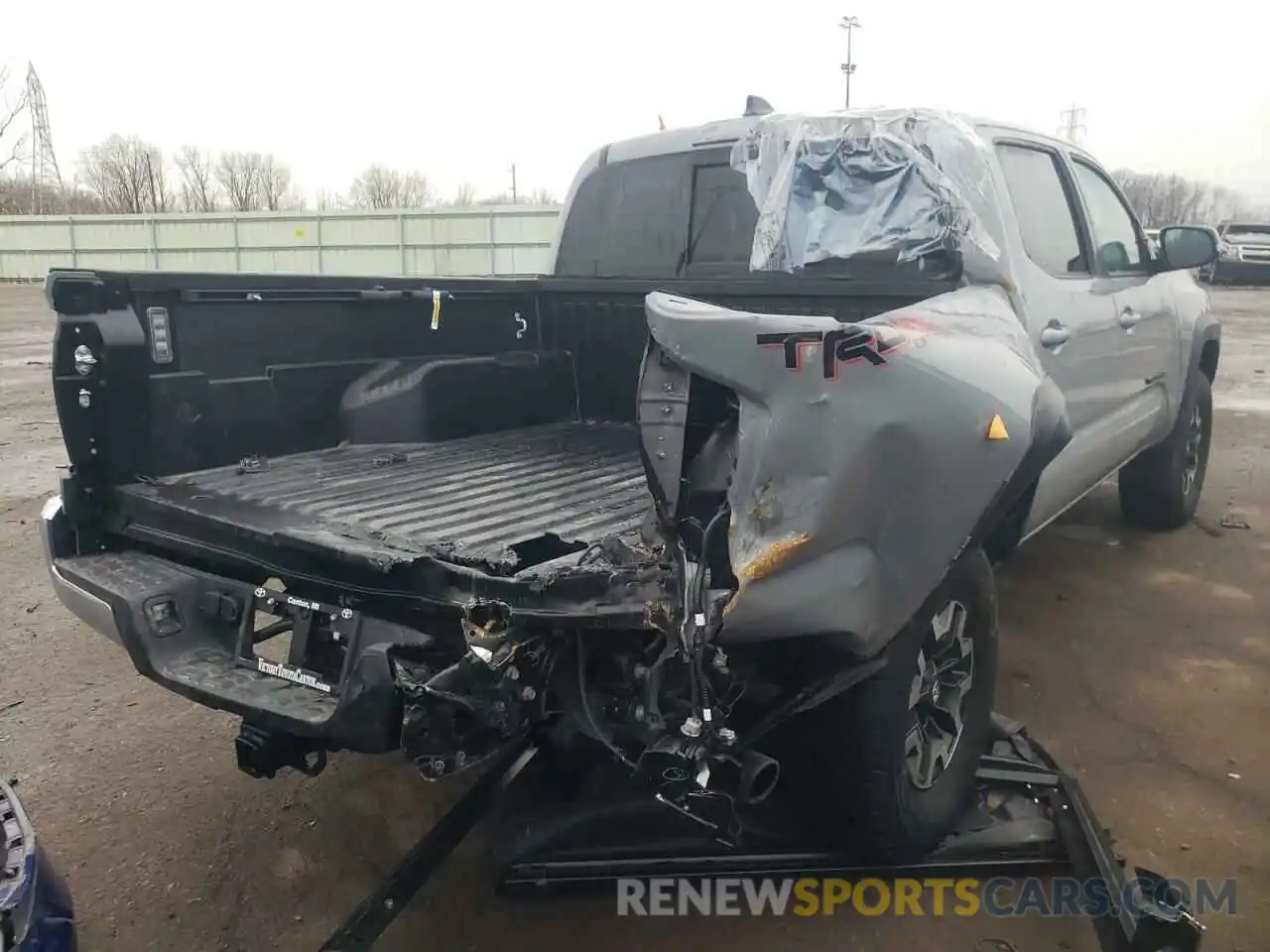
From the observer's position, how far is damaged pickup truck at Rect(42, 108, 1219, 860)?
84.8 inches

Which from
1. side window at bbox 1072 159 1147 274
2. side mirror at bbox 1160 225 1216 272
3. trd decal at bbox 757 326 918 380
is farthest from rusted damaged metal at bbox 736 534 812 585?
side mirror at bbox 1160 225 1216 272

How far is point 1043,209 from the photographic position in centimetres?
402

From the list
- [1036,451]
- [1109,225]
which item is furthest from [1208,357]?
[1036,451]

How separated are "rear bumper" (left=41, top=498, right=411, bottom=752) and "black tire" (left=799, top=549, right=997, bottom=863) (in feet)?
3.49

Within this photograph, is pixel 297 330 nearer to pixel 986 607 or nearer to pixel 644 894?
pixel 644 894

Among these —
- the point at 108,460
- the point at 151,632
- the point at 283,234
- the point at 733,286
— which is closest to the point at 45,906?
the point at 151,632

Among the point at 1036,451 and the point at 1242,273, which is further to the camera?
the point at 1242,273

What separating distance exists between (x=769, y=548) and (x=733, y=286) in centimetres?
200

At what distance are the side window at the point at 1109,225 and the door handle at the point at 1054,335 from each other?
0.82 metres

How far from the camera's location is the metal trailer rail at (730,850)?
2.57 m

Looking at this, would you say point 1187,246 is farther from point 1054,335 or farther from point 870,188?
point 870,188

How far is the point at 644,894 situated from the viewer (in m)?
2.87

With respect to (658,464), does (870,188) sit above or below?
above

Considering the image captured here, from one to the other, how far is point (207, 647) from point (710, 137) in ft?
9.11
